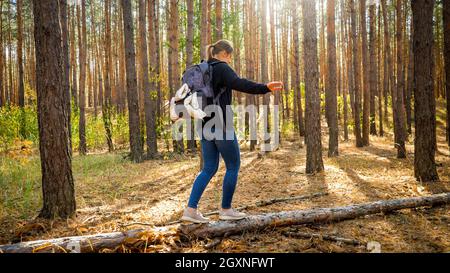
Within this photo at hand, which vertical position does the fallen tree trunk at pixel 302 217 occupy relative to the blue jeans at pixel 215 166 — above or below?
below

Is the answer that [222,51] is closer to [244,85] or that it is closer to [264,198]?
[244,85]

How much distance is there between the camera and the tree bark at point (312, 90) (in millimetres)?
7578

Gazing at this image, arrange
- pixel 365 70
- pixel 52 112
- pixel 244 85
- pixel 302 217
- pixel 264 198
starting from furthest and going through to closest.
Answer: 1. pixel 365 70
2. pixel 264 198
3. pixel 52 112
4. pixel 302 217
5. pixel 244 85

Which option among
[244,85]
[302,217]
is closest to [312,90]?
[302,217]

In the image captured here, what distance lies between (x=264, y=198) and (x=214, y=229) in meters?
2.08

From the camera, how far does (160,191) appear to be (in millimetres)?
6457

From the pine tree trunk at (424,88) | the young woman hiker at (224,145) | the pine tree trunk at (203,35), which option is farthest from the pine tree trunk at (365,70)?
the young woman hiker at (224,145)

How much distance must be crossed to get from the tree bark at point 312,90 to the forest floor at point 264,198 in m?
0.45

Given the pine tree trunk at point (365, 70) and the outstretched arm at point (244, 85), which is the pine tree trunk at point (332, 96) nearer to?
the pine tree trunk at point (365, 70)

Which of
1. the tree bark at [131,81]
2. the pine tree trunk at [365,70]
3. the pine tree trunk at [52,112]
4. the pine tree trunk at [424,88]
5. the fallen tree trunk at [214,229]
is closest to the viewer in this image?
the fallen tree trunk at [214,229]

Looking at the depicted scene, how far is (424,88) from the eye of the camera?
610cm
